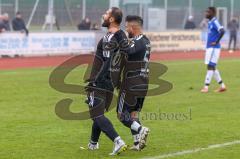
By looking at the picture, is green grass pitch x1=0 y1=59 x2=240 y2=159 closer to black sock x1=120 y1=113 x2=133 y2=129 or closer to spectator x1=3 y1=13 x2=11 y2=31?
black sock x1=120 y1=113 x2=133 y2=129

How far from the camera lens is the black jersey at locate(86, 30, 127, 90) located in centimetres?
873

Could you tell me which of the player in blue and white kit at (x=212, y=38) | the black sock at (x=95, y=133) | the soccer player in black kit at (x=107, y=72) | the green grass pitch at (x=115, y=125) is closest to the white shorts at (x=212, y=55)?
the player in blue and white kit at (x=212, y=38)

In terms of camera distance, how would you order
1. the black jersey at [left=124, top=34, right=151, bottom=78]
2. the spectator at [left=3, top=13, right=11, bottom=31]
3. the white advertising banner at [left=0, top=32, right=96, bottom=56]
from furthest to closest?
the spectator at [left=3, top=13, right=11, bottom=31] → the white advertising banner at [left=0, top=32, right=96, bottom=56] → the black jersey at [left=124, top=34, right=151, bottom=78]

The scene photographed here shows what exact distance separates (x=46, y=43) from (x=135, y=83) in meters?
22.0

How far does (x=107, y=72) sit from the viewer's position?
8.82 metres

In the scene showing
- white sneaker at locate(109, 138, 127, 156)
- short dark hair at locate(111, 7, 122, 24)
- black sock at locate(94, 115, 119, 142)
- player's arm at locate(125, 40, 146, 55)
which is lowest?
white sneaker at locate(109, 138, 127, 156)

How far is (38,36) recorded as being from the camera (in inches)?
1187

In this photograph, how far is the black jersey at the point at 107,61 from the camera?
344 inches

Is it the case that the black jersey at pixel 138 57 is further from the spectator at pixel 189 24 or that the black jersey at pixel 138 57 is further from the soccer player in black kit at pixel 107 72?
the spectator at pixel 189 24

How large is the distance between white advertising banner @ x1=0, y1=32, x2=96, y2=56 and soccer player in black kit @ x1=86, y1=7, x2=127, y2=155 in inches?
788

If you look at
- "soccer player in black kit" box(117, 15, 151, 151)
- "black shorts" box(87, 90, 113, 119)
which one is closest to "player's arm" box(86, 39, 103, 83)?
"black shorts" box(87, 90, 113, 119)

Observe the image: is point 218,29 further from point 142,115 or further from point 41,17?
point 41,17

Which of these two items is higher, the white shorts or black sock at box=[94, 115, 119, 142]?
the white shorts

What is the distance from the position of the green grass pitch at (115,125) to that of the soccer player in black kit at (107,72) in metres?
0.43
